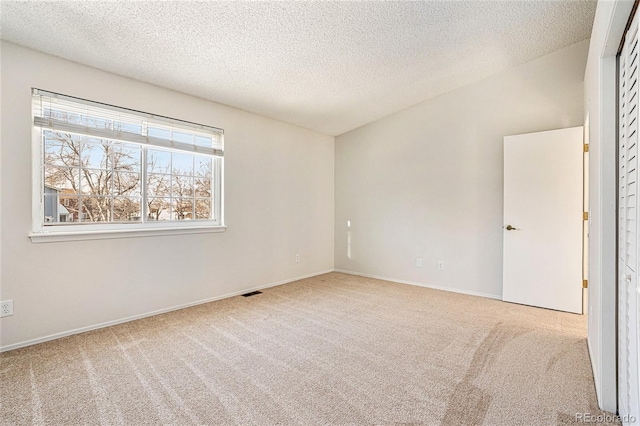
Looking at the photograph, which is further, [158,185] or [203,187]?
[203,187]

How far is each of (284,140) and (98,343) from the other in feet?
10.4

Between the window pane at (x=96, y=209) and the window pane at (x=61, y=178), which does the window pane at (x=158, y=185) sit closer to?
the window pane at (x=96, y=209)

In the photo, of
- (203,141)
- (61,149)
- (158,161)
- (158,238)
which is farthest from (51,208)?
(203,141)

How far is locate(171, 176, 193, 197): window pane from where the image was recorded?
133 inches

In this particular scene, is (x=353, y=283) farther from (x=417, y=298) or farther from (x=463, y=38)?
(x=463, y=38)

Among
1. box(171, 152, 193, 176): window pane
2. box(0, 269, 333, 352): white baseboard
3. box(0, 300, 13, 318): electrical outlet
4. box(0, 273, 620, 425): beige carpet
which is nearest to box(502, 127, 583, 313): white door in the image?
box(0, 273, 620, 425): beige carpet

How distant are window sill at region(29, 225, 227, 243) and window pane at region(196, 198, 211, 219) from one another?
0.15 m

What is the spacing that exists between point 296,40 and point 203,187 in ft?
6.43

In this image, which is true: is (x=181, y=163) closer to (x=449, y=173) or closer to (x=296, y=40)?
(x=296, y=40)

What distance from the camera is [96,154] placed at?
2.82m

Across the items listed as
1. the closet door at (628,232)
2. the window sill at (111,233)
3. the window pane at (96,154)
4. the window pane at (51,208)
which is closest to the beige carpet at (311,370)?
the closet door at (628,232)

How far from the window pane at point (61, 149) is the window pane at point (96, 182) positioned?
13 centimetres

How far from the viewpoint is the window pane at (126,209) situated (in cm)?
295

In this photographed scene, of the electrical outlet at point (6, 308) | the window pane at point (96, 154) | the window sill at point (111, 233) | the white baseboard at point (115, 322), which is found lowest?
the white baseboard at point (115, 322)
